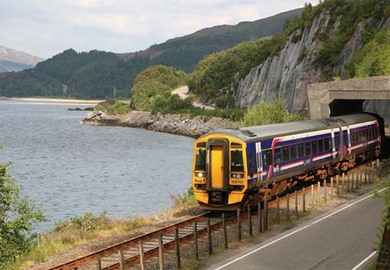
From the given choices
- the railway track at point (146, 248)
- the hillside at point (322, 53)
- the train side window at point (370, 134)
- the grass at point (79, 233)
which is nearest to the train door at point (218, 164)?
the railway track at point (146, 248)

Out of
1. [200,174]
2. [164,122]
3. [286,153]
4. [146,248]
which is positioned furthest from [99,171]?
[164,122]

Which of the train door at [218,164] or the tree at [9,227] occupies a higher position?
the train door at [218,164]

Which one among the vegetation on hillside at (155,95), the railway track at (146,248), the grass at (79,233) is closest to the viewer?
the railway track at (146,248)

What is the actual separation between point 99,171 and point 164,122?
69035 millimetres

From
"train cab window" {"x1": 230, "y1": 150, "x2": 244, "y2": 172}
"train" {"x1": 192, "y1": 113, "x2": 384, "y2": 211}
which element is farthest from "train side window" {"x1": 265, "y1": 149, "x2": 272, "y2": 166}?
"train cab window" {"x1": 230, "y1": 150, "x2": 244, "y2": 172}

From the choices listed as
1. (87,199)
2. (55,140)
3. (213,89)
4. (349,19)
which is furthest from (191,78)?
(87,199)

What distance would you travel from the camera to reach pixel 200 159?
83.5 feet

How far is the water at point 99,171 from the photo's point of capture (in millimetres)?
45500

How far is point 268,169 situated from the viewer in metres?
26.7

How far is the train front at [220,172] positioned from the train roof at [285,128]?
523mm

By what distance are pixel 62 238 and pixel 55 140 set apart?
8217 centimetres

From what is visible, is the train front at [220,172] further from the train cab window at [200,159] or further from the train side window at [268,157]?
the train side window at [268,157]

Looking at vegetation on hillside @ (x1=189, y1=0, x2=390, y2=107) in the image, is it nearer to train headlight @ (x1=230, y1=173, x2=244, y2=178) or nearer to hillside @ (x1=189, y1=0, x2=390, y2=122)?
hillside @ (x1=189, y1=0, x2=390, y2=122)

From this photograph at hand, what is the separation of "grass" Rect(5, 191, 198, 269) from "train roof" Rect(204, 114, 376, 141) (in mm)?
4976
